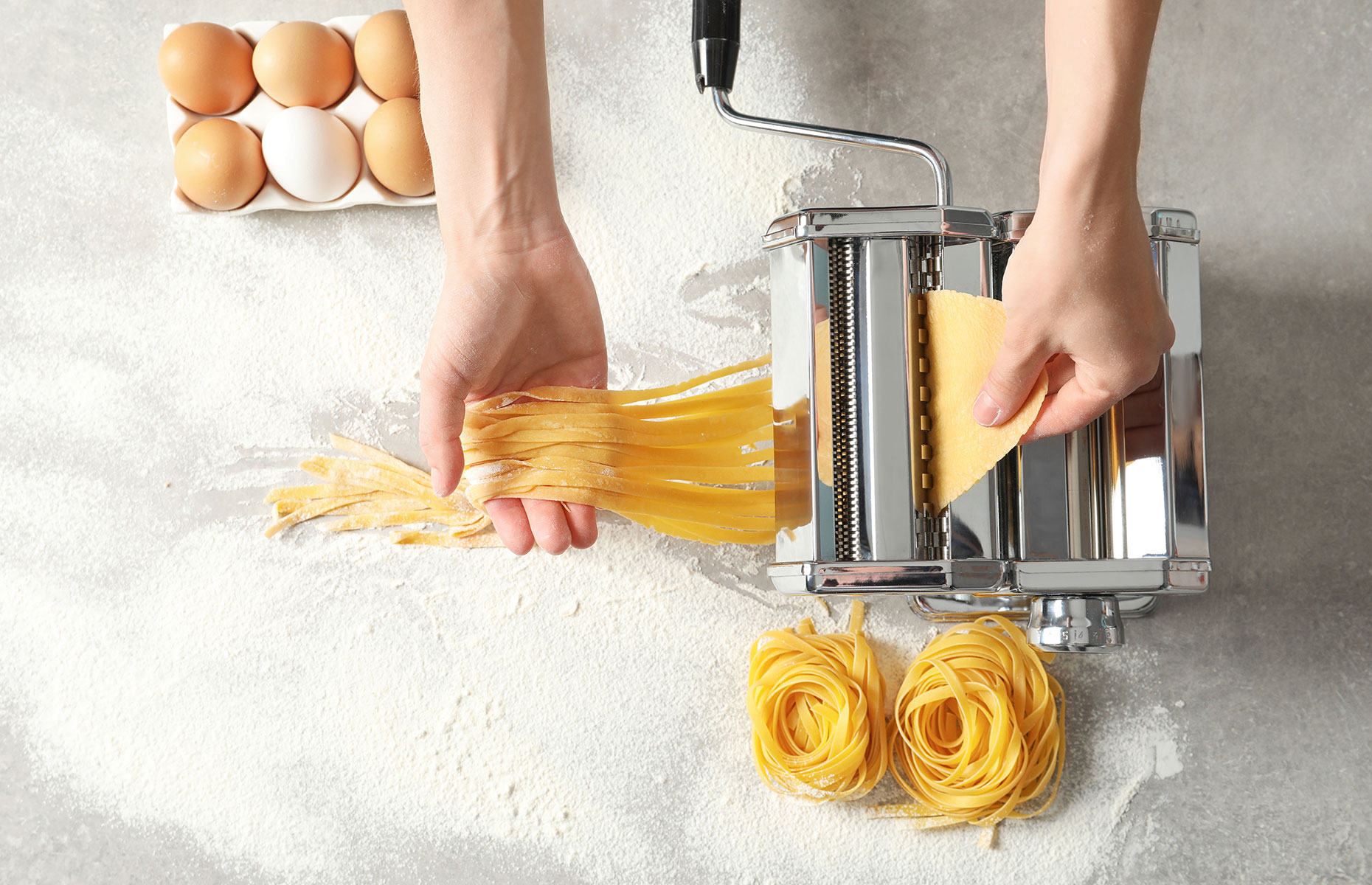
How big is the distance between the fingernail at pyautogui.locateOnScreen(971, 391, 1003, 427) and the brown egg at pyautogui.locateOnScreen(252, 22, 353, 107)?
0.82 m

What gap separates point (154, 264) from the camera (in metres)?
1.11

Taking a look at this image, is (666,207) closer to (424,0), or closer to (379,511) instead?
(424,0)

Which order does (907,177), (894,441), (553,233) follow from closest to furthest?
1. (894,441)
2. (553,233)
3. (907,177)

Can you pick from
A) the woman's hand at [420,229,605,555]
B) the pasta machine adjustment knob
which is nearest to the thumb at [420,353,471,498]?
the woman's hand at [420,229,605,555]

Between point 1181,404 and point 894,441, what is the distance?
0.96ft

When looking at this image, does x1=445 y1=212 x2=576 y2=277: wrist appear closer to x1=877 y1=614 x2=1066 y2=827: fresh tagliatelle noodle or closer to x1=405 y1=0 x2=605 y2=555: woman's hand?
x1=405 y1=0 x2=605 y2=555: woman's hand

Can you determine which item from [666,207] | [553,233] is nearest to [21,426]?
[553,233]

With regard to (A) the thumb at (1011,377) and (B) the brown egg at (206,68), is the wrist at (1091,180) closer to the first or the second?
(A) the thumb at (1011,377)

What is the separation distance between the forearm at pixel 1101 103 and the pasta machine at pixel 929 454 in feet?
0.41

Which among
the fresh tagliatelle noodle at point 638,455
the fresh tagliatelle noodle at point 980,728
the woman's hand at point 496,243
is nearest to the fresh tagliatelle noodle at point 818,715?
the fresh tagliatelle noodle at point 980,728

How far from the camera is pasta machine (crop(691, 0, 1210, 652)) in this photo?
2.68 feet

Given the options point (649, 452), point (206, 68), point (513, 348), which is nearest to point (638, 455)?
point (649, 452)

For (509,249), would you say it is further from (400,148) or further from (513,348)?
(400,148)

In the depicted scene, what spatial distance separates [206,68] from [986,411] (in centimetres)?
95
